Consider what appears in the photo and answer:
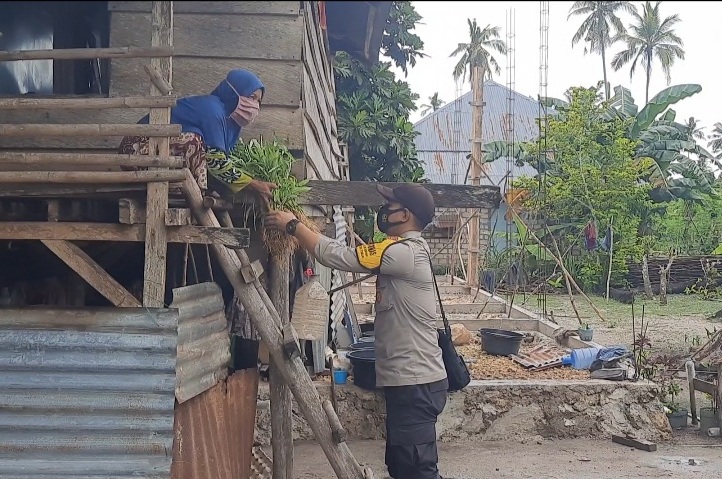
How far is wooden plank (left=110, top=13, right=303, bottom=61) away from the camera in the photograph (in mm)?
5207

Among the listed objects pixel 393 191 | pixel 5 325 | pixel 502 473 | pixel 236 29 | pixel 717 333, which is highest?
pixel 236 29

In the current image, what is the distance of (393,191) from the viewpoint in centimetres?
451

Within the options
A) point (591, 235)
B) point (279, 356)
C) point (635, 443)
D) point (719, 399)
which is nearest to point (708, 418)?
point (719, 399)

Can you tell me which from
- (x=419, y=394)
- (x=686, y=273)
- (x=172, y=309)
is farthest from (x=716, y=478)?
(x=686, y=273)

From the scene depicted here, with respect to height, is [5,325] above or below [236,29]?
below

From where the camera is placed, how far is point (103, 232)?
3750mm

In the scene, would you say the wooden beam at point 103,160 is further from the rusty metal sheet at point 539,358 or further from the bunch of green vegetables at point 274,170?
the rusty metal sheet at point 539,358

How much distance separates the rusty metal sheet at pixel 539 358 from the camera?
26.9ft

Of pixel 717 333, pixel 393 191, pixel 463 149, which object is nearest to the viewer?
pixel 393 191

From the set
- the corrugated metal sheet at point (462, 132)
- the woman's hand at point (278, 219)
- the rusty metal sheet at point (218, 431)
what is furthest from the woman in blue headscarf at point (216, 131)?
the corrugated metal sheet at point (462, 132)

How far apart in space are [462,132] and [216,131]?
3039 cm

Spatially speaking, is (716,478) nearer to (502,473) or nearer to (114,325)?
(502,473)

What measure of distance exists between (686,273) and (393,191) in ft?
52.6

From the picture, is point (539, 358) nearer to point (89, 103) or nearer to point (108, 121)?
point (108, 121)
